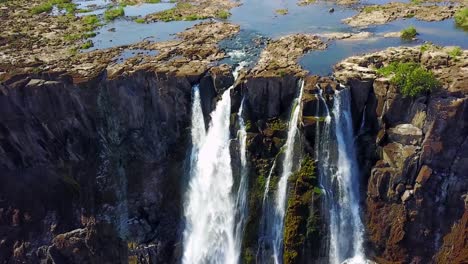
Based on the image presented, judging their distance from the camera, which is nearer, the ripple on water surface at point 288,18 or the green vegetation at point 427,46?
the green vegetation at point 427,46

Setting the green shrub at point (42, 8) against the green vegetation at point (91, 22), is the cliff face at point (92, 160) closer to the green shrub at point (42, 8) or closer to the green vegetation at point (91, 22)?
the green vegetation at point (91, 22)

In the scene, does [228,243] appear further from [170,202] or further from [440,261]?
[440,261]

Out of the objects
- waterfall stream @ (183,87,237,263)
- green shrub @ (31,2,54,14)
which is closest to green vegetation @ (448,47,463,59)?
waterfall stream @ (183,87,237,263)

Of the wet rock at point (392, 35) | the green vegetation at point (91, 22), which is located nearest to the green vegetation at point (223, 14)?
the green vegetation at point (91, 22)

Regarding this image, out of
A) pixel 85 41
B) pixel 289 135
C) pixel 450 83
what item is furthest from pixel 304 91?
pixel 85 41

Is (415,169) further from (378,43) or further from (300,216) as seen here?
(378,43)

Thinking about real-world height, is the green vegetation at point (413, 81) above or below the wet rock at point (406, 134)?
above

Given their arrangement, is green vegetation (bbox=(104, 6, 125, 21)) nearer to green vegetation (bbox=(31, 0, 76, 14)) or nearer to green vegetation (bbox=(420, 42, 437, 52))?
green vegetation (bbox=(31, 0, 76, 14))
